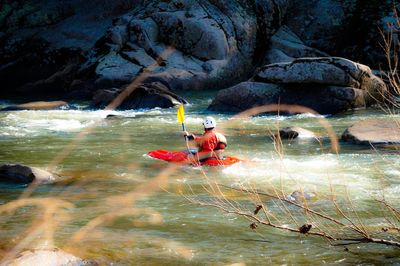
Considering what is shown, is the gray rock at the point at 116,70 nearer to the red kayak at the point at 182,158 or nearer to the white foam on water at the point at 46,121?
the white foam on water at the point at 46,121

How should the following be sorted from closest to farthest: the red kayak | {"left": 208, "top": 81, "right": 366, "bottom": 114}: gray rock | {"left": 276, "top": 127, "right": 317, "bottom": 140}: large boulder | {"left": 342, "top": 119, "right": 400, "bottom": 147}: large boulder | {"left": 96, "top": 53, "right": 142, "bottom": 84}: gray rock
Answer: the red kayak → {"left": 342, "top": 119, "right": 400, "bottom": 147}: large boulder → {"left": 276, "top": 127, "right": 317, "bottom": 140}: large boulder → {"left": 208, "top": 81, "right": 366, "bottom": 114}: gray rock → {"left": 96, "top": 53, "right": 142, "bottom": 84}: gray rock

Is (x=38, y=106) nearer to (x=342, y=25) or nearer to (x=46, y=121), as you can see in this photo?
(x=46, y=121)

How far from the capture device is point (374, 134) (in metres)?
10.3

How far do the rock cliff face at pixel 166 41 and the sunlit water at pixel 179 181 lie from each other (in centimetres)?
698

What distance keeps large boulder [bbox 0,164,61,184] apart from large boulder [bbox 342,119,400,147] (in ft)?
16.5

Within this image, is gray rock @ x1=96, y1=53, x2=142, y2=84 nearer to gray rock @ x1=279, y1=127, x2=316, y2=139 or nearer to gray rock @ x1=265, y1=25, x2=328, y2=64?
gray rock @ x1=265, y1=25, x2=328, y2=64

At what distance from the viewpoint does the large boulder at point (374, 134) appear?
381 inches

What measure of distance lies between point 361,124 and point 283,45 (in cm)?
1316

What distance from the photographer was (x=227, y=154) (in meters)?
9.66

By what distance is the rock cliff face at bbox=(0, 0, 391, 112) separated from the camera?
2144cm

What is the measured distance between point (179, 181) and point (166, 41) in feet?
49.7

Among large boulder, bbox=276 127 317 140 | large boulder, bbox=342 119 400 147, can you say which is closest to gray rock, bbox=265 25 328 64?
large boulder, bbox=276 127 317 140

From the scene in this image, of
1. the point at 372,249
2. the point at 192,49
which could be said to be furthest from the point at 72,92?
the point at 372,249

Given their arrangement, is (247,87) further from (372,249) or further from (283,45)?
(372,249)
